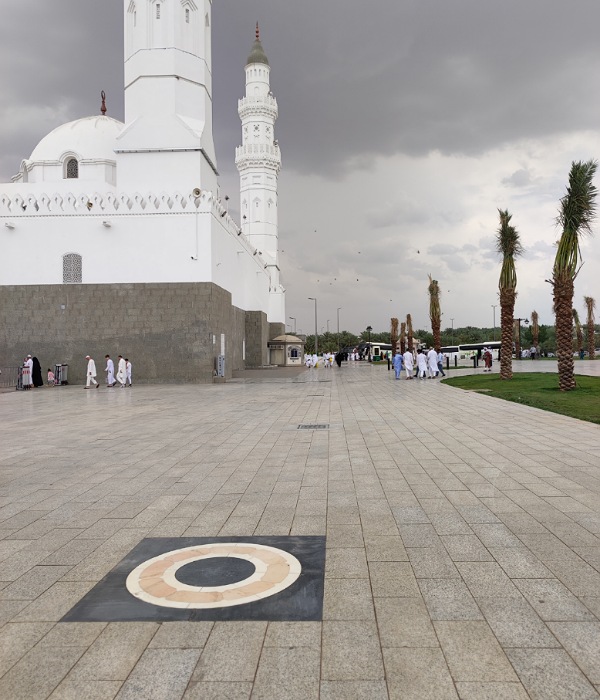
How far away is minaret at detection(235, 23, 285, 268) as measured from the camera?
1805 inches

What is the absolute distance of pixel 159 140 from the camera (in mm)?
25422

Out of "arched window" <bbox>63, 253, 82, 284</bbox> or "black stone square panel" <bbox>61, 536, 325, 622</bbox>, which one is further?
"arched window" <bbox>63, 253, 82, 284</bbox>

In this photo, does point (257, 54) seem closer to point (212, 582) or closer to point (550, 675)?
point (212, 582)

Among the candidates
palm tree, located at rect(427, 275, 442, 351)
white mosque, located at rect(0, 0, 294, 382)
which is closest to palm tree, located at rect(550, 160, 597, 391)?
white mosque, located at rect(0, 0, 294, 382)

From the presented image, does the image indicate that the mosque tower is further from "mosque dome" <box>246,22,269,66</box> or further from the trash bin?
the trash bin

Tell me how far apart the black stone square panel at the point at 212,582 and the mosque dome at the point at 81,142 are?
26.4 meters

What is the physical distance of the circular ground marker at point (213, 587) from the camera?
131 inches

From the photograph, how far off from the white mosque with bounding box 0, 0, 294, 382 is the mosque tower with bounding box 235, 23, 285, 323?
1859 cm

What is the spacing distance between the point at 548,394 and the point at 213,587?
14061mm

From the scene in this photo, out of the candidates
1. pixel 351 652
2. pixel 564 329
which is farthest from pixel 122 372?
pixel 351 652

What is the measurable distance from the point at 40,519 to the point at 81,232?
70.3 ft

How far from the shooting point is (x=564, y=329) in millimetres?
17547

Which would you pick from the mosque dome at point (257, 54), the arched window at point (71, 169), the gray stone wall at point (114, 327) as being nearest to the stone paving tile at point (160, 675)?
the gray stone wall at point (114, 327)

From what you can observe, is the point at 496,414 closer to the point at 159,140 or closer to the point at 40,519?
the point at 40,519
